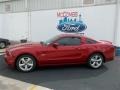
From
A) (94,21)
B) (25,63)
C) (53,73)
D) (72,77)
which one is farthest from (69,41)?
(94,21)

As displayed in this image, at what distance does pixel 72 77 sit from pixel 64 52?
1.33m

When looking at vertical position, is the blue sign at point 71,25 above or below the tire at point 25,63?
above

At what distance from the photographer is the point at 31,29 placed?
19.3 metres

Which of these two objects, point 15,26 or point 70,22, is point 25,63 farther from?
point 15,26

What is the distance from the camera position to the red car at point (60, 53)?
968cm

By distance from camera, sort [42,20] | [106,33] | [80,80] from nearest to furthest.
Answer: [80,80], [106,33], [42,20]

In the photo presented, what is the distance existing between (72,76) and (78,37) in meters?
1.95

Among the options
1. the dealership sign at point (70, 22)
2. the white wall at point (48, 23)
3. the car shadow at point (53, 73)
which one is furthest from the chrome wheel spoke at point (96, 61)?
the dealership sign at point (70, 22)

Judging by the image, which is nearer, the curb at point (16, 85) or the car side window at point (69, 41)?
the curb at point (16, 85)

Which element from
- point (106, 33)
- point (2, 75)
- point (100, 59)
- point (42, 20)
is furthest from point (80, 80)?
point (42, 20)

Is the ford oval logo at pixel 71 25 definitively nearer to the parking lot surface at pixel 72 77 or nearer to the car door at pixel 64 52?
the parking lot surface at pixel 72 77

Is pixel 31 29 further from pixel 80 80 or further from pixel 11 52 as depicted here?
pixel 80 80

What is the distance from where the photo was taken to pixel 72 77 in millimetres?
9055

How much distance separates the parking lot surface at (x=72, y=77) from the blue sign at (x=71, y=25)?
17.6ft
